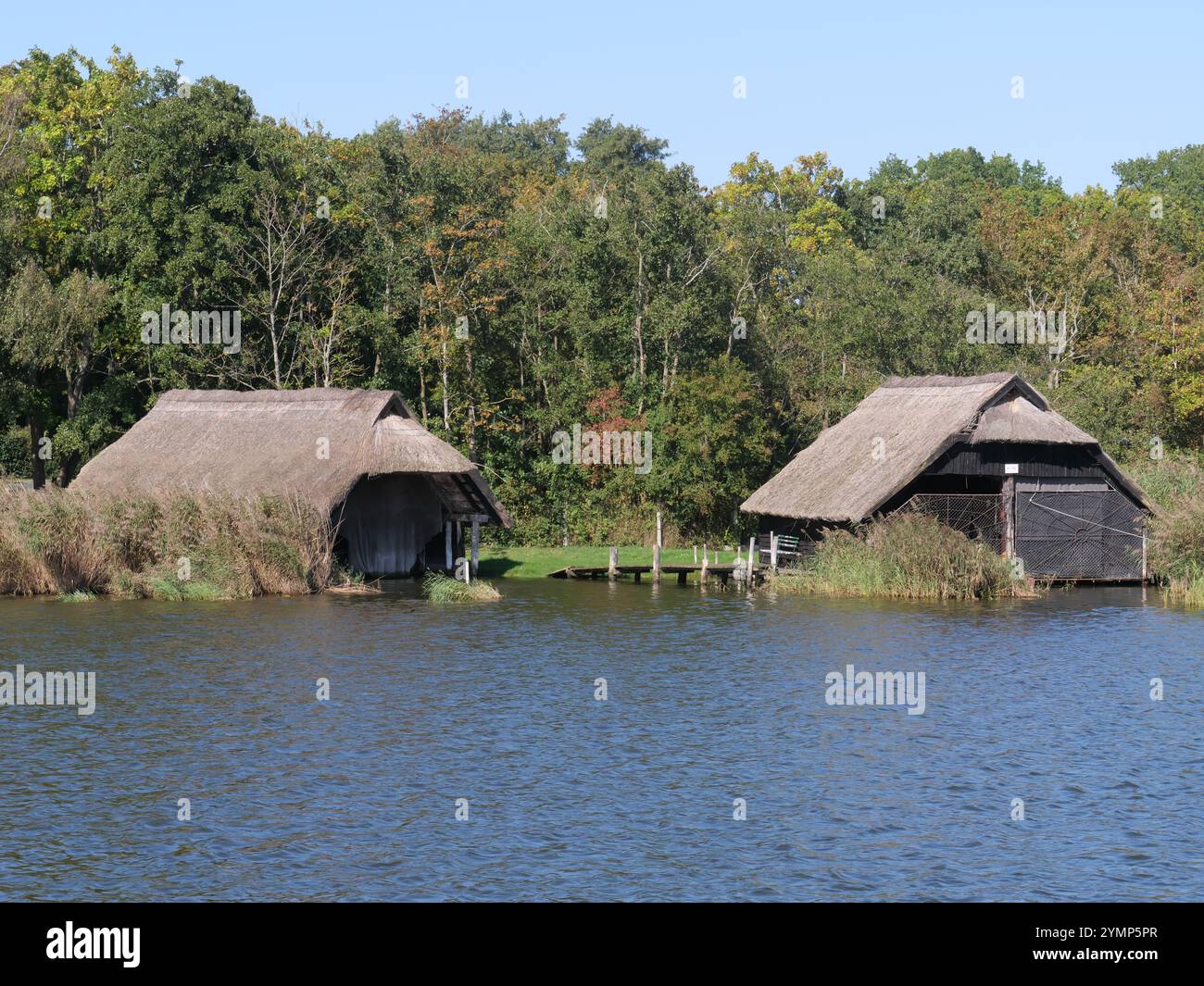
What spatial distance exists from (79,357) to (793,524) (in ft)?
85.9

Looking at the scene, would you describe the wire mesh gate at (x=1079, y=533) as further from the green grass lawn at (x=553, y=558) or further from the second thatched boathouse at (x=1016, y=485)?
the green grass lawn at (x=553, y=558)

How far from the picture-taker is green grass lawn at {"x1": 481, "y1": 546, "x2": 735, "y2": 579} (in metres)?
51.2

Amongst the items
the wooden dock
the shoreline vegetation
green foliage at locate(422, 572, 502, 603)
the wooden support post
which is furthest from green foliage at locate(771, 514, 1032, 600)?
green foliage at locate(422, 572, 502, 603)

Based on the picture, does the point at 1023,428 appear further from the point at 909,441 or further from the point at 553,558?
the point at 553,558

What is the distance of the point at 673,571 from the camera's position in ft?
165

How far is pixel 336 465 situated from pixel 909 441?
16613 millimetres

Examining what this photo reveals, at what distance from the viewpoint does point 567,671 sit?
102 feet

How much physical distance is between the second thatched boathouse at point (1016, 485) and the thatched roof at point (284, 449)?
34.2ft

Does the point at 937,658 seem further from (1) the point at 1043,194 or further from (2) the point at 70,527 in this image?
(1) the point at 1043,194

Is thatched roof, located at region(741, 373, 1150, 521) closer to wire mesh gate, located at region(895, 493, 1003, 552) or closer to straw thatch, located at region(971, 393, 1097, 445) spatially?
straw thatch, located at region(971, 393, 1097, 445)

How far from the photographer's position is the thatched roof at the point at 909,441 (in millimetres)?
45438
